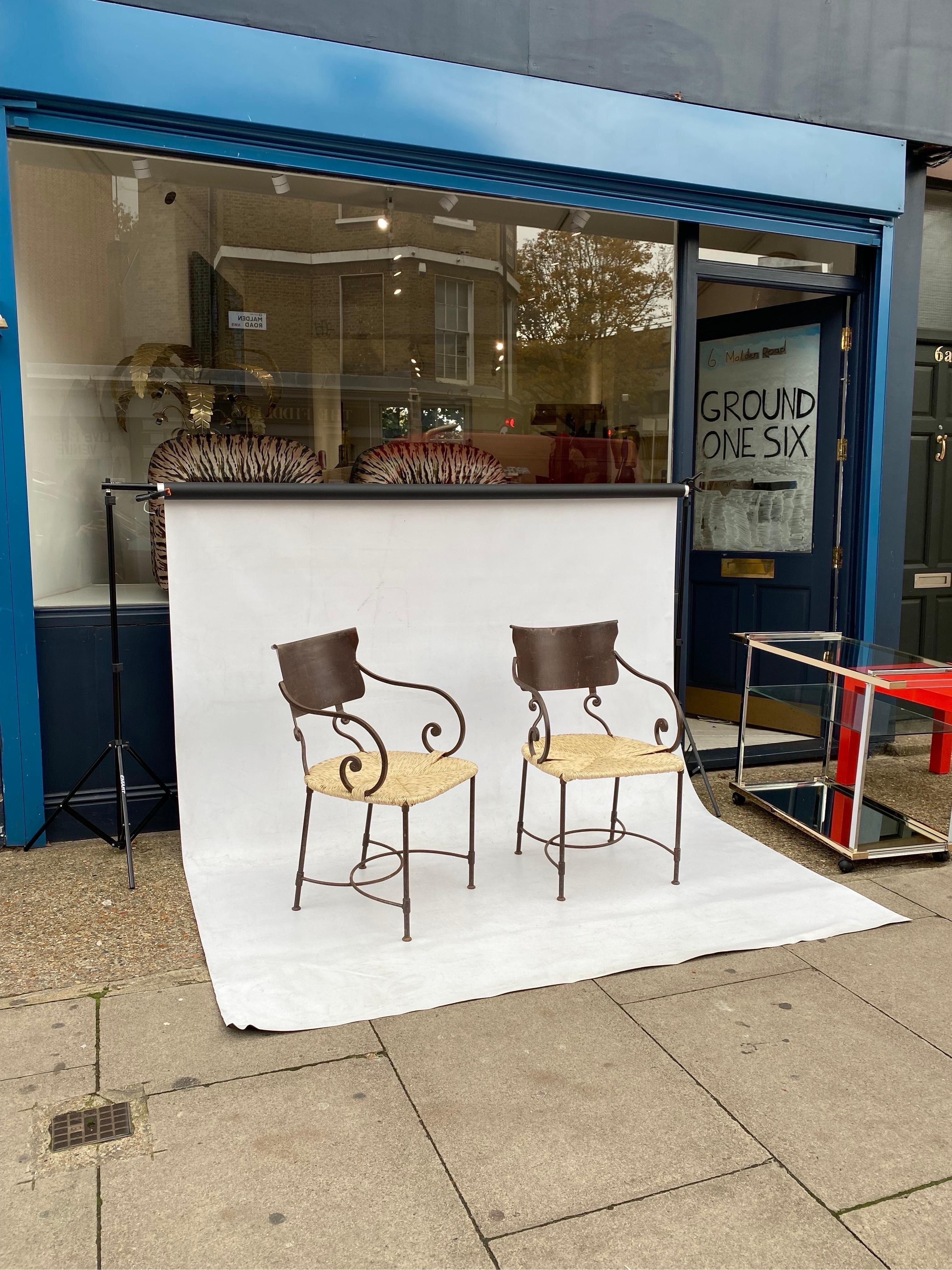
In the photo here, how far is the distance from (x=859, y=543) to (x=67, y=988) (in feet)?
15.6

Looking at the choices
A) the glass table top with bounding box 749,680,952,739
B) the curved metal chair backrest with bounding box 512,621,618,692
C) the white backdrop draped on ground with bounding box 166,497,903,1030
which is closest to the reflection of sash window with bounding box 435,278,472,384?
the white backdrop draped on ground with bounding box 166,497,903,1030

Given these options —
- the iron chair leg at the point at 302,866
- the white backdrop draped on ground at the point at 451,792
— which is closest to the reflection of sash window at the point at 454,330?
the white backdrop draped on ground at the point at 451,792

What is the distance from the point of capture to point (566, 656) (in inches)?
163

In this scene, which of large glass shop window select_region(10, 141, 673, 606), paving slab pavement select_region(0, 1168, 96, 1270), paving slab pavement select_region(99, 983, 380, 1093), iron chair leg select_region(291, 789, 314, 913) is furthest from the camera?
large glass shop window select_region(10, 141, 673, 606)

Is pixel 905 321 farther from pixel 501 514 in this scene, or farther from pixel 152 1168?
pixel 152 1168

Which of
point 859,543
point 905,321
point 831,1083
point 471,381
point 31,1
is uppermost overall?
point 31,1

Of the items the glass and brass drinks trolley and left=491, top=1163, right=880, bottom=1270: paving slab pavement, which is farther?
the glass and brass drinks trolley

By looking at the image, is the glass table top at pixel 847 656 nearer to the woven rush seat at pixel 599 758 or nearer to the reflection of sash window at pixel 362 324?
the woven rush seat at pixel 599 758

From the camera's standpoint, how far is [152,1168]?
219 cm

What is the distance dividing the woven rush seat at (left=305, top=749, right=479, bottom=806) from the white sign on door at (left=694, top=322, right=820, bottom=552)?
3.04 meters

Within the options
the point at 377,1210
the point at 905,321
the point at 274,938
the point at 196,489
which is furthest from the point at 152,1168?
the point at 905,321

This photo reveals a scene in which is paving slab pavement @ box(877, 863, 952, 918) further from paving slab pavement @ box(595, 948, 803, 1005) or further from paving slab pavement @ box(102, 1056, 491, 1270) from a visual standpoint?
paving slab pavement @ box(102, 1056, 491, 1270)

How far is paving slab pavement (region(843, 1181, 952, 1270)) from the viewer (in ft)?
6.41

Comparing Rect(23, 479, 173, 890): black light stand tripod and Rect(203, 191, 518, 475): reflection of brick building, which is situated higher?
Rect(203, 191, 518, 475): reflection of brick building
